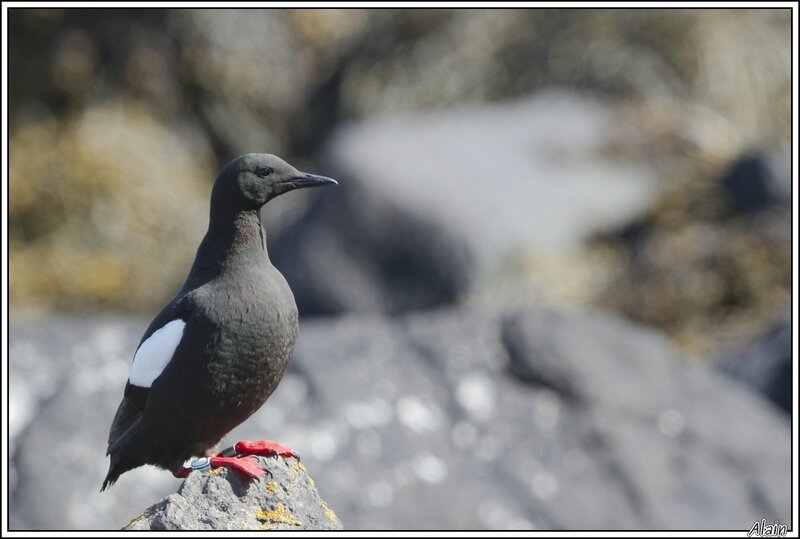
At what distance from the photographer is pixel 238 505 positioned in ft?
14.9

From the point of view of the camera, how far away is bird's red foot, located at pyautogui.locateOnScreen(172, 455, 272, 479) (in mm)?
4547

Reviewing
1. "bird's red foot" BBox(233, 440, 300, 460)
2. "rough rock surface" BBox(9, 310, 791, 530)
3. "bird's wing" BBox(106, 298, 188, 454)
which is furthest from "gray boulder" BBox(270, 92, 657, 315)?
Answer: "bird's red foot" BBox(233, 440, 300, 460)

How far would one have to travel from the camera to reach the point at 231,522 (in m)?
4.50

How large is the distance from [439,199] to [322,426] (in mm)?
4392

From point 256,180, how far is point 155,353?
2.60 ft

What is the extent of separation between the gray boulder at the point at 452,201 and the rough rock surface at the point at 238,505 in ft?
20.7

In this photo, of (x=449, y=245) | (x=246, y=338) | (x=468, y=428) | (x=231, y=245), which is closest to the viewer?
(x=246, y=338)

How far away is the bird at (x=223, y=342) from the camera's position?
14.9 feet

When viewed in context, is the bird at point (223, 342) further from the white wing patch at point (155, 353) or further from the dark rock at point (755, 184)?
the dark rock at point (755, 184)

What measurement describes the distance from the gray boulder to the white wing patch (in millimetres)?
6156

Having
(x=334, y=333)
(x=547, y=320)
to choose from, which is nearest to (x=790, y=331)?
(x=547, y=320)

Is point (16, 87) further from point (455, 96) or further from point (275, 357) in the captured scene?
→ point (275, 357)

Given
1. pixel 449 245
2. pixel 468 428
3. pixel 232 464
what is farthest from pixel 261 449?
pixel 449 245

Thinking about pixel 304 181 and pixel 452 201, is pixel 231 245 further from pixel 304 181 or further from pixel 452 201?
pixel 452 201
